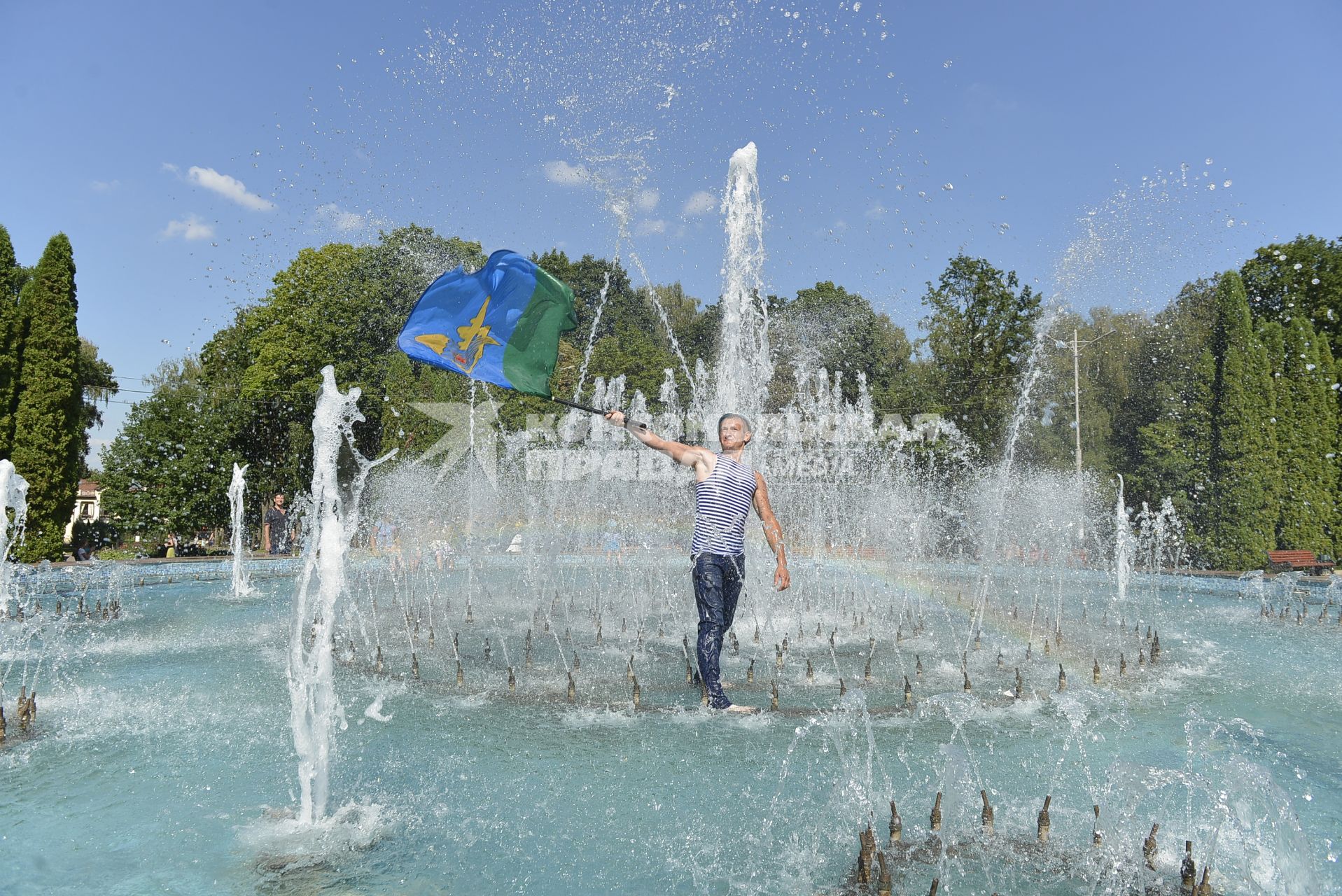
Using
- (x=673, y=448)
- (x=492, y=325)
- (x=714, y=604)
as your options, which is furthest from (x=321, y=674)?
(x=492, y=325)

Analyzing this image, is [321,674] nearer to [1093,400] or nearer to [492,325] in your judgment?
[492,325]

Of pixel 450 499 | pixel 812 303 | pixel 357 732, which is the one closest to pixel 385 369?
pixel 450 499

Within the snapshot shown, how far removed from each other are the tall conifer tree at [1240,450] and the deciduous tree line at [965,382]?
0.05m

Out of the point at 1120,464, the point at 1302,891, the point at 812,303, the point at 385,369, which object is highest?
the point at 812,303

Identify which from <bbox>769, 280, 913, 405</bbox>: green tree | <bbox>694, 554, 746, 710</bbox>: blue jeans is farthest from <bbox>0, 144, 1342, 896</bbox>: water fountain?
<bbox>769, 280, 913, 405</bbox>: green tree

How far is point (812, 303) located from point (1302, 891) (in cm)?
4433

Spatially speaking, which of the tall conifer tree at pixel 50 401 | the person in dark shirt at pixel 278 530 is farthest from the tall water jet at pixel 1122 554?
the person in dark shirt at pixel 278 530

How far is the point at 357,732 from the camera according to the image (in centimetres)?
580

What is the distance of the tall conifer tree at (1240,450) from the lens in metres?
23.6

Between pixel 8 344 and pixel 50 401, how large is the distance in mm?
1610

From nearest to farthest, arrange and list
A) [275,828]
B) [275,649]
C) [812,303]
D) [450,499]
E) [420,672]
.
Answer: [275,828]
[420,672]
[275,649]
[450,499]
[812,303]

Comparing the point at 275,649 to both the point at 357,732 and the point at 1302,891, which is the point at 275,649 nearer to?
the point at 357,732

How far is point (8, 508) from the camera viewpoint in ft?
61.2

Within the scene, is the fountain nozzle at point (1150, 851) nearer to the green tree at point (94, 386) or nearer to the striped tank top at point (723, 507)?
the striped tank top at point (723, 507)
